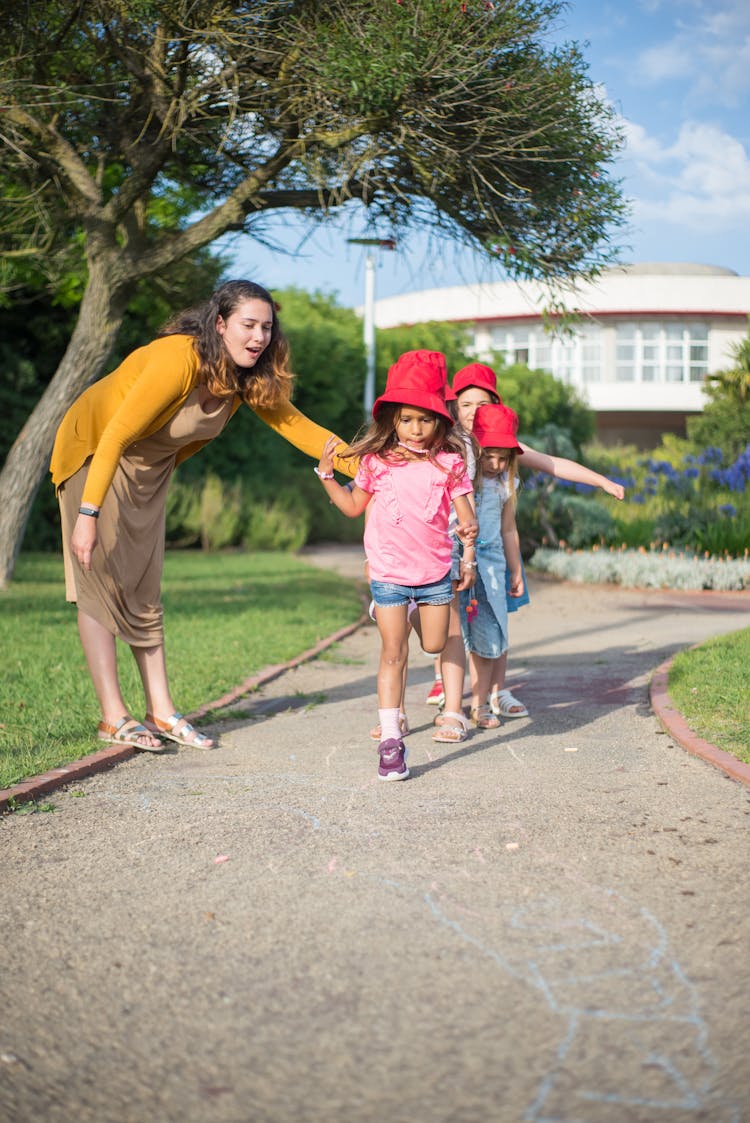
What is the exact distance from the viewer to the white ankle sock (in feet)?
16.6

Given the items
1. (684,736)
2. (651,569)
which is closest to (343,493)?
(684,736)

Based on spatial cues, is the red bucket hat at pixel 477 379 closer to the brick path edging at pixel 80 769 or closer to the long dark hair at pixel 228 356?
the long dark hair at pixel 228 356

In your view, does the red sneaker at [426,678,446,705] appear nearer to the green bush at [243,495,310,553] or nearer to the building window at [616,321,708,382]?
the green bush at [243,495,310,553]

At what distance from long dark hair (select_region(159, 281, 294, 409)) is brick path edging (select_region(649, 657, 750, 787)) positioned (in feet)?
8.29

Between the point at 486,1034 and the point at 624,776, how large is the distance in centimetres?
261

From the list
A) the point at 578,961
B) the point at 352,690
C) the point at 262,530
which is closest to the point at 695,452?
the point at 262,530

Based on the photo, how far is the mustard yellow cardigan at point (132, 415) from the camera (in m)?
5.06

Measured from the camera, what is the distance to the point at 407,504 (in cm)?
512

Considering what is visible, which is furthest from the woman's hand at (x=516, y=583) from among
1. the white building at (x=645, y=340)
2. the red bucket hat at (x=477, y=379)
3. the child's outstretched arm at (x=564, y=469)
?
the white building at (x=645, y=340)

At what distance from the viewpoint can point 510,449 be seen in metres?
6.15

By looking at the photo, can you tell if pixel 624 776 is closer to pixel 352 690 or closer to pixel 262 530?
pixel 352 690

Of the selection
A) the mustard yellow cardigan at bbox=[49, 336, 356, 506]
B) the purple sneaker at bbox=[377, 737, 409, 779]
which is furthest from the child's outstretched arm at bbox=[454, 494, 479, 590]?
the purple sneaker at bbox=[377, 737, 409, 779]

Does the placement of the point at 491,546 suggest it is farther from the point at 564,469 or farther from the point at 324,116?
the point at 324,116

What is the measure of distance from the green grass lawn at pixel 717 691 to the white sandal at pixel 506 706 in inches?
33.8
